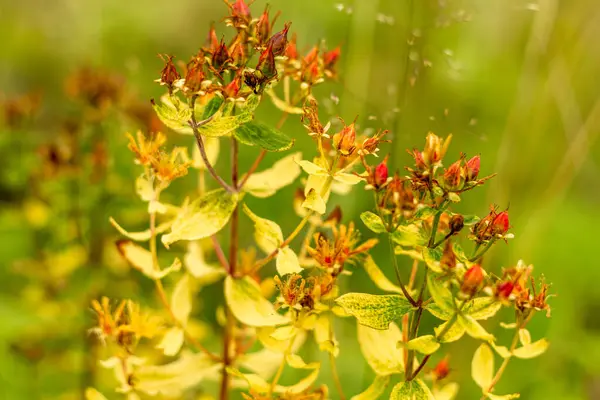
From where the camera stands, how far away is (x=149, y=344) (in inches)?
44.2

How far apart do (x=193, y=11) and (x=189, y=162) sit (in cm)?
170

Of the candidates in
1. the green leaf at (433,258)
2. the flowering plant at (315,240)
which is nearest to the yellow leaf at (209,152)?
the flowering plant at (315,240)

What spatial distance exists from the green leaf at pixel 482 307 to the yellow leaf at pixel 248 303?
5.5 inches

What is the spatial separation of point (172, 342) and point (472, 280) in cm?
26

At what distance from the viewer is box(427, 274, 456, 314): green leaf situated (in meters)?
0.44

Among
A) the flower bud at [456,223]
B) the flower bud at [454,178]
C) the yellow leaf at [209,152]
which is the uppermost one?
the flower bud at [454,178]

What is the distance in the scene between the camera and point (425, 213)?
1.54 feet

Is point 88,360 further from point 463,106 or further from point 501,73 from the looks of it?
point 501,73

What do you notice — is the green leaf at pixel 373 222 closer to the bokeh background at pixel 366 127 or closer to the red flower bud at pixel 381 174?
the red flower bud at pixel 381 174

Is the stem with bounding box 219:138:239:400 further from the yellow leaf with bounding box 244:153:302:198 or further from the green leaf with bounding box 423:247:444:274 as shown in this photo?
the green leaf with bounding box 423:247:444:274

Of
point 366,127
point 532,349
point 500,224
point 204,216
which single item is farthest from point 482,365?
point 366,127

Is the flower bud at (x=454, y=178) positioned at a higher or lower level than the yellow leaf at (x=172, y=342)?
higher

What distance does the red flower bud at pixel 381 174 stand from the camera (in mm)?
446

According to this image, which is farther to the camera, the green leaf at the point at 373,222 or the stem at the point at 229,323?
the stem at the point at 229,323
